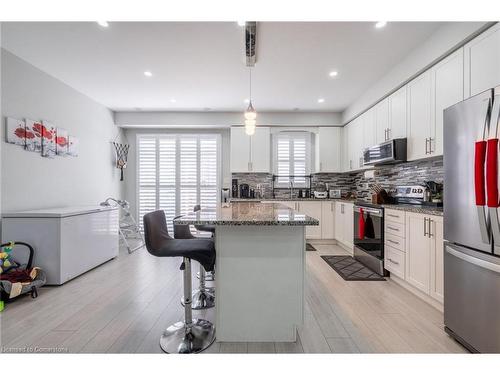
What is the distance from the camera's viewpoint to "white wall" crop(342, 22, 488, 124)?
2.13 m

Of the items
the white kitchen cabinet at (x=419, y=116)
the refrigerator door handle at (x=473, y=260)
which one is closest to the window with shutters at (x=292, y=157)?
the white kitchen cabinet at (x=419, y=116)

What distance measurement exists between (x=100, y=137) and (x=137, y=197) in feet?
5.03

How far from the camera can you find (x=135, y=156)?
18.1ft

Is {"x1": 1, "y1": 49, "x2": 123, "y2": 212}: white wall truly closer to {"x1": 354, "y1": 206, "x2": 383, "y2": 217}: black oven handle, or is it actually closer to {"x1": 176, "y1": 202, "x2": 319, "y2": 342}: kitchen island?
{"x1": 176, "y1": 202, "x2": 319, "y2": 342}: kitchen island

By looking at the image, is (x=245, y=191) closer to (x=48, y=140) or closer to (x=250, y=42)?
(x=250, y=42)

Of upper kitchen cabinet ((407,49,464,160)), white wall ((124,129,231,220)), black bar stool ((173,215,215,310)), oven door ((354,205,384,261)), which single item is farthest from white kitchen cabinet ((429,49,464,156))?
white wall ((124,129,231,220))

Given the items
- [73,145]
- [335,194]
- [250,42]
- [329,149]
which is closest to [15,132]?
[73,145]

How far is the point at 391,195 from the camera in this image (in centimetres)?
372

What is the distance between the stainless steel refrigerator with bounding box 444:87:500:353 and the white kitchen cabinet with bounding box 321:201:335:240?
293 cm

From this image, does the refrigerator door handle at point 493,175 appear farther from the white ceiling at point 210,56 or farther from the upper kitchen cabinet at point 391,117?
the upper kitchen cabinet at point 391,117

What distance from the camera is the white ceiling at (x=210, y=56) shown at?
94.4 inches

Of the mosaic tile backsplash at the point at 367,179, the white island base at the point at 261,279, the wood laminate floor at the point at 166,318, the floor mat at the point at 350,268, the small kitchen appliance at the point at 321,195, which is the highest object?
the mosaic tile backsplash at the point at 367,179

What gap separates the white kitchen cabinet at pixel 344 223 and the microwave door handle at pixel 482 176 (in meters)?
2.48

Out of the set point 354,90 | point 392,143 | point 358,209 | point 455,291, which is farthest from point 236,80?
point 455,291
